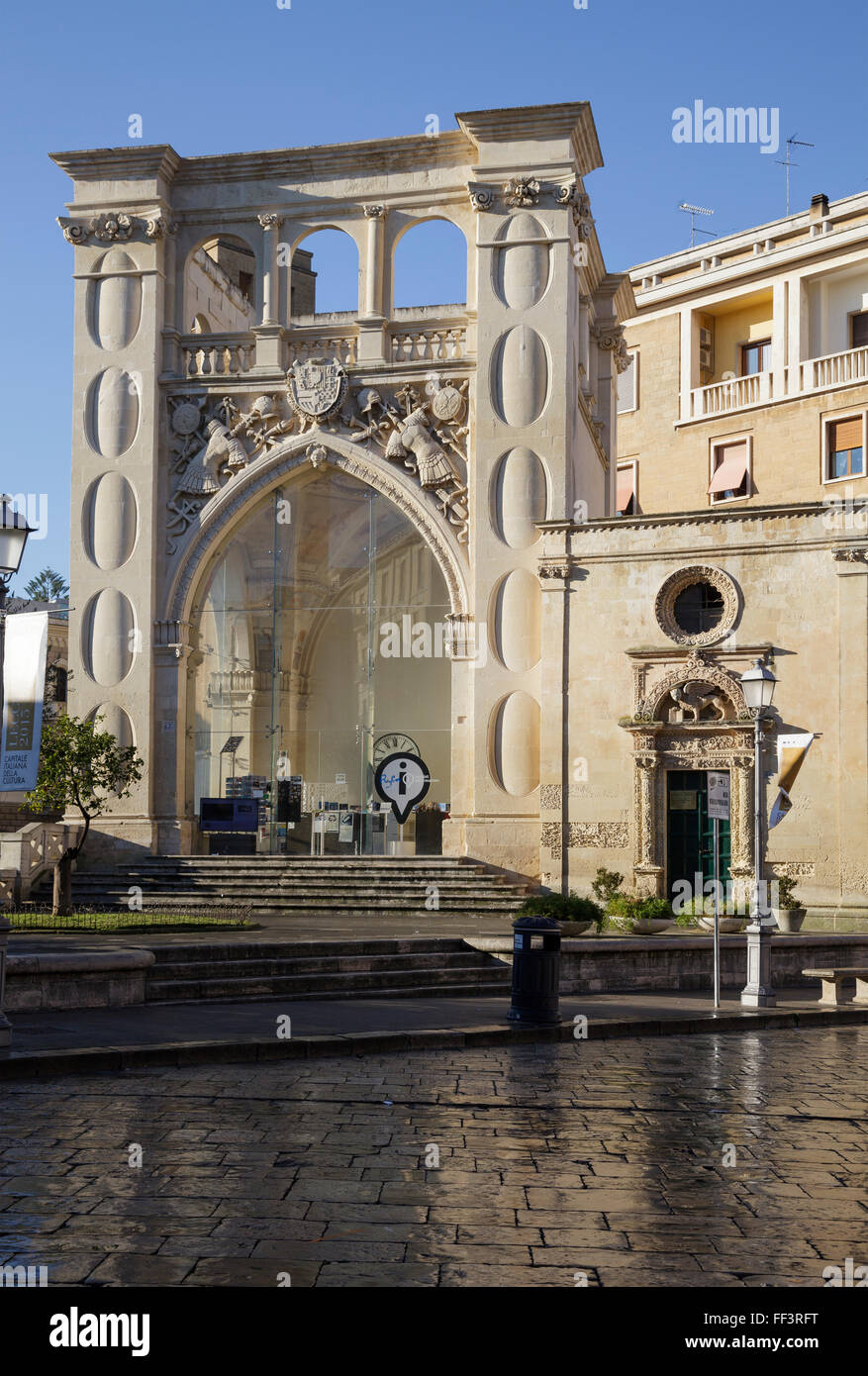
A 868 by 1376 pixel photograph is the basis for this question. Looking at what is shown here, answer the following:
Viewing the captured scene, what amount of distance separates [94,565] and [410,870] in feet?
32.7

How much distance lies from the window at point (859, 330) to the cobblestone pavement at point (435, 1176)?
30.9m

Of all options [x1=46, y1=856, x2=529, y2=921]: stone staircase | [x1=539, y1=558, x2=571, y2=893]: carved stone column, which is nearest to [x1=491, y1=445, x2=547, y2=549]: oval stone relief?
[x1=539, y1=558, x2=571, y2=893]: carved stone column

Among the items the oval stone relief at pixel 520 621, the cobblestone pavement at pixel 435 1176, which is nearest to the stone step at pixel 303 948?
the cobblestone pavement at pixel 435 1176

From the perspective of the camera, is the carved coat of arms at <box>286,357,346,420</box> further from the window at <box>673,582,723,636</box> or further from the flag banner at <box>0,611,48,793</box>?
the flag banner at <box>0,611,48,793</box>

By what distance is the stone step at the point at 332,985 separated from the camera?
16.5 meters

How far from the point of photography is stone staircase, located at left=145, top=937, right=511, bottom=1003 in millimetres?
16766

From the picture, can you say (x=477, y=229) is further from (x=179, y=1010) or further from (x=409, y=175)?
(x=179, y=1010)

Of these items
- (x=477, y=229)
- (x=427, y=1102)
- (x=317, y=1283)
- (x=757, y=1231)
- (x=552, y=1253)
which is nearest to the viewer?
(x=317, y=1283)

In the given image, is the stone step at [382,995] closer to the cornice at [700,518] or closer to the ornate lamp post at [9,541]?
the ornate lamp post at [9,541]

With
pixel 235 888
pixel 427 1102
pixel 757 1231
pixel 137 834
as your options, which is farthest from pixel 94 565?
pixel 757 1231

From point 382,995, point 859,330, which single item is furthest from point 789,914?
point 859,330

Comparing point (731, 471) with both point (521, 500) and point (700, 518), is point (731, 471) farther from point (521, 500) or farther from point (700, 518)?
point (700, 518)

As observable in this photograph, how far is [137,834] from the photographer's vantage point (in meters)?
31.4

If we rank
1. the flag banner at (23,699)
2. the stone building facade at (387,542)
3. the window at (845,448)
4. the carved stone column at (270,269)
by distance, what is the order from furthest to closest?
the window at (845,448)
the carved stone column at (270,269)
the stone building facade at (387,542)
the flag banner at (23,699)
